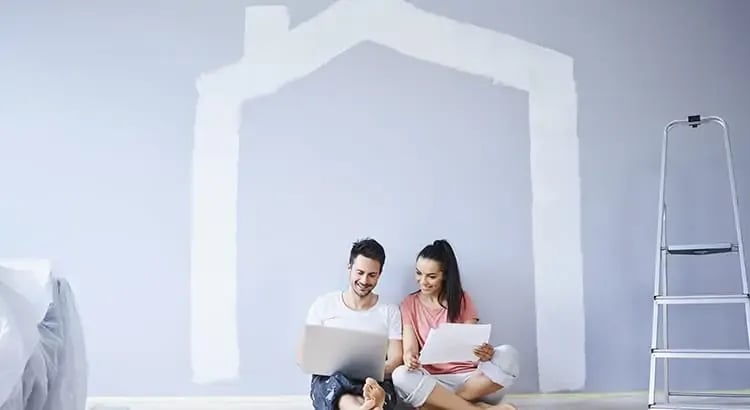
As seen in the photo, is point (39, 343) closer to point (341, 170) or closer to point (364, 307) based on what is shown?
point (364, 307)

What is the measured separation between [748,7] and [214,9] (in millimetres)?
2145

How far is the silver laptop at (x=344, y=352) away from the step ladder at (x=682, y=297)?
37.0 inches

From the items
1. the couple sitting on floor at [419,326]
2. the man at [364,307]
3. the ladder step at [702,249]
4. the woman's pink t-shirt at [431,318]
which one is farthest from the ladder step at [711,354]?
the man at [364,307]

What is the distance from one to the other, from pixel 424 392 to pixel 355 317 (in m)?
0.38

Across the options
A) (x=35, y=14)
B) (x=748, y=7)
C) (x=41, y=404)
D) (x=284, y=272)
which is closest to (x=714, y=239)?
(x=748, y=7)

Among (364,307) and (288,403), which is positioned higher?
(364,307)

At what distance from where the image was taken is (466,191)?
9.52 feet

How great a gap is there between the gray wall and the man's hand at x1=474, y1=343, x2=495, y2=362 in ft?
1.22

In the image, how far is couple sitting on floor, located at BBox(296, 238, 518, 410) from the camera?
2.41m

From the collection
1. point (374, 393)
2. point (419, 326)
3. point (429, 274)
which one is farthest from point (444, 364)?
point (374, 393)

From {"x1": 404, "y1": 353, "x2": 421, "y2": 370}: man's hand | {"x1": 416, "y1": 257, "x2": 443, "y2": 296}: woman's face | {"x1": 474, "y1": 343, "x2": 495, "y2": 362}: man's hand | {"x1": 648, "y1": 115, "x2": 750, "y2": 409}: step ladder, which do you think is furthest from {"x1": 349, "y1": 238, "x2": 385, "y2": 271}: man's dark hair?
{"x1": 648, "y1": 115, "x2": 750, "y2": 409}: step ladder

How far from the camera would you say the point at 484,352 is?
2461mm

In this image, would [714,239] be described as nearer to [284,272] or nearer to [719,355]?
[719,355]

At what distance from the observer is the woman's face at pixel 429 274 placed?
2.67 m
